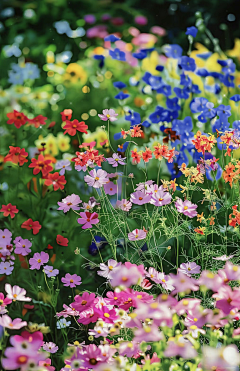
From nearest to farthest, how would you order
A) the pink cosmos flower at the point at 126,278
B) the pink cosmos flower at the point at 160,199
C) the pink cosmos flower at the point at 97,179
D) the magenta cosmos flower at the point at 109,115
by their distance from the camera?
the pink cosmos flower at the point at 126,278 < the pink cosmos flower at the point at 160,199 < the pink cosmos flower at the point at 97,179 < the magenta cosmos flower at the point at 109,115

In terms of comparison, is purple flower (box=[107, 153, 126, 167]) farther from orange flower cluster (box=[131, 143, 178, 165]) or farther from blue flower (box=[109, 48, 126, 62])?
blue flower (box=[109, 48, 126, 62])

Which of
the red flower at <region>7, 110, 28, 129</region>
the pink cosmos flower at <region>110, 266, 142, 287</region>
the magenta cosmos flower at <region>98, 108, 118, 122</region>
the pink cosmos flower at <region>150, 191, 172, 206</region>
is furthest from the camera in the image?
the red flower at <region>7, 110, 28, 129</region>

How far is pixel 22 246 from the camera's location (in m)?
1.41

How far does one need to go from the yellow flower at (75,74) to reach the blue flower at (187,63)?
43 cm

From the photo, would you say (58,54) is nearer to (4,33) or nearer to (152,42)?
(4,33)

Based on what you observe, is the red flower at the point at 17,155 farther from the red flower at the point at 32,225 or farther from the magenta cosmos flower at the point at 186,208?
the magenta cosmos flower at the point at 186,208

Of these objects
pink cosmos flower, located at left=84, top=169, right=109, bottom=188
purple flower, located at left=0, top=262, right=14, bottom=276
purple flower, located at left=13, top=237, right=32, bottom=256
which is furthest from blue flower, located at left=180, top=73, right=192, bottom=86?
purple flower, located at left=0, top=262, right=14, bottom=276

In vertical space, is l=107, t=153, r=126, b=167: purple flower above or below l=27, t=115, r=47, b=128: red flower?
above

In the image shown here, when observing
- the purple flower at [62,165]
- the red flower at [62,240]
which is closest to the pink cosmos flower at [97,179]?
the purple flower at [62,165]

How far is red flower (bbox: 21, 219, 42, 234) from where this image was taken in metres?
1.43

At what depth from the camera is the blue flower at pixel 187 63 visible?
5.09 feet

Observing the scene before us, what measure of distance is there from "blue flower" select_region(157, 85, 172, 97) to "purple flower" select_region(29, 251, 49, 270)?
84 centimetres

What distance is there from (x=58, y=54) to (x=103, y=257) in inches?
A: 34.7

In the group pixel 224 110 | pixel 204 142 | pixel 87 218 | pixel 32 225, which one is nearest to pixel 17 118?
pixel 32 225
